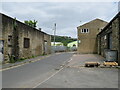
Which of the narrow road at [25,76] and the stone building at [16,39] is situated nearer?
the narrow road at [25,76]

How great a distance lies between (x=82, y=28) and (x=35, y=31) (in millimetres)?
13976

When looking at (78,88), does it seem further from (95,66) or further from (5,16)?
(5,16)

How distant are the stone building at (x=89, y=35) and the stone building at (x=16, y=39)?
12945 mm

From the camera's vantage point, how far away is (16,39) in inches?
766

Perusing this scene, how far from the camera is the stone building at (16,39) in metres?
16.6

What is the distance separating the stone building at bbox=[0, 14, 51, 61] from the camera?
16.6 m

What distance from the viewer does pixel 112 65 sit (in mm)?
13703

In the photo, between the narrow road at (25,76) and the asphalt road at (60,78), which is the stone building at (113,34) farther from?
the narrow road at (25,76)

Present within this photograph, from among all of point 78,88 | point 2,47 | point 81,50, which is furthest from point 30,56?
point 78,88

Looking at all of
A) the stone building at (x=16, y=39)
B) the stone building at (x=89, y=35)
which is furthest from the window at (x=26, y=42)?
the stone building at (x=89, y=35)

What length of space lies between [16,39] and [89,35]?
21772mm

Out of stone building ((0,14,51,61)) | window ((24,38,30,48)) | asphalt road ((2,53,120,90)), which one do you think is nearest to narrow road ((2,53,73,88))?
asphalt road ((2,53,120,90))

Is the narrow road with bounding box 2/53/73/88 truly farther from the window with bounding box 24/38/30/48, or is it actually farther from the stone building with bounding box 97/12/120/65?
the window with bounding box 24/38/30/48

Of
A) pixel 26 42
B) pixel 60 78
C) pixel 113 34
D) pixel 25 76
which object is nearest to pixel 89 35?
pixel 26 42
